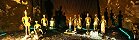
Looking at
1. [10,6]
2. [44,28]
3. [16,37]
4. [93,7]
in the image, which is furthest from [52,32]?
[93,7]

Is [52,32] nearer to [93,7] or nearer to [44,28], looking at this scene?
[44,28]

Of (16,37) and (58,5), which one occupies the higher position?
(58,5)

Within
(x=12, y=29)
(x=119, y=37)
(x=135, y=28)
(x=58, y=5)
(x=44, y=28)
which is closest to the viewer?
(x=119, y=37)

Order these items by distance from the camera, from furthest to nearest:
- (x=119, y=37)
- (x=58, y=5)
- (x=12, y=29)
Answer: (x=58, y=5), (x=12, y=29), (x=119, y=37)

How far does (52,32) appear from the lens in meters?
12.5

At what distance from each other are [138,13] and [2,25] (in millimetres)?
6535

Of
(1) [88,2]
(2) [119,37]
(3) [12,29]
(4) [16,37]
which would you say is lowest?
(2) [119,37]

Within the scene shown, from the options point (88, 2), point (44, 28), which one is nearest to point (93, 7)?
point (88, 2)

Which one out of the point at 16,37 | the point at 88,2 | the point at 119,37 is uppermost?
the point at 88,2

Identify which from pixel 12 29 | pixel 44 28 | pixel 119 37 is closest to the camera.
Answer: pixel 119 37

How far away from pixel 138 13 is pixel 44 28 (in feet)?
14.3

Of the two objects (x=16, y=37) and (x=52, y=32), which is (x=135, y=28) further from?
(x=16, y=37)

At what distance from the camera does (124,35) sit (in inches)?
456

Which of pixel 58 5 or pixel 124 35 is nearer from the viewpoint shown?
pixel 124 35
